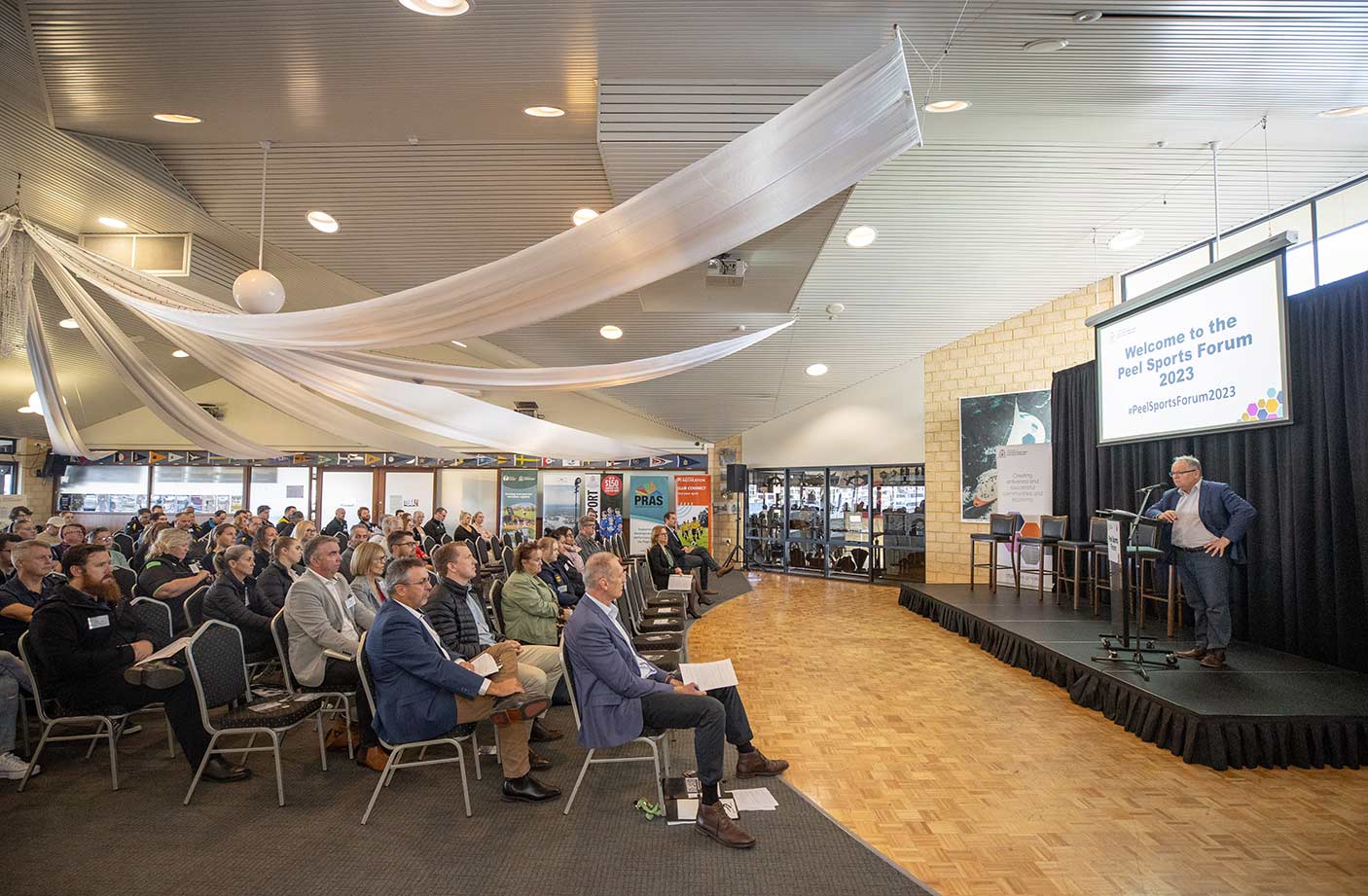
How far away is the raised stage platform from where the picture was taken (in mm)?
3793

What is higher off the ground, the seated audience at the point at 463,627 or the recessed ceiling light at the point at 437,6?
the recessed ceiling light at the point at 437,6

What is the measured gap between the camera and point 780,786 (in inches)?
139

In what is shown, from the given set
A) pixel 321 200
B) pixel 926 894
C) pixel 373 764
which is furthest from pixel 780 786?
pixel 321 200

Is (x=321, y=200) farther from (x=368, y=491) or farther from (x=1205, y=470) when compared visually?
(x=368, y=491)

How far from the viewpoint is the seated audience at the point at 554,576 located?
19.7 ft

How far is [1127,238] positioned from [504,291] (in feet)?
21.5

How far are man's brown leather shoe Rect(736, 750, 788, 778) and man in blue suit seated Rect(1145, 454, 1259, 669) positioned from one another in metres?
3.14

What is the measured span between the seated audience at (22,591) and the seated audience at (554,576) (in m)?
3.01

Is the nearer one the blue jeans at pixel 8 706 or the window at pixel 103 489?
the blue jeans at pixel 8 706

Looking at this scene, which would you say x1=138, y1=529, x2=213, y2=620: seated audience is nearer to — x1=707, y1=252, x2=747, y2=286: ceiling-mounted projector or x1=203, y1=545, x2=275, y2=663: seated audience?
x1=203, y1=545, x2=275, y2=663: seated audience

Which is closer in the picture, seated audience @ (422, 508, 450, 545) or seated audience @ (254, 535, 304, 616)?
seated audience @ (254, 535, 304, 616)

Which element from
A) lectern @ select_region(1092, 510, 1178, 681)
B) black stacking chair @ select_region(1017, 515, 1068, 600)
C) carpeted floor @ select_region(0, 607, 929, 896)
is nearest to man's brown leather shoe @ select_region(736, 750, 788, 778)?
carpeted floor @ select_region(0, 607, 929, 896)

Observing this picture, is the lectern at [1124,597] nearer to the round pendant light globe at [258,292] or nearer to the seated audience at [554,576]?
the seated audience at [554,576]

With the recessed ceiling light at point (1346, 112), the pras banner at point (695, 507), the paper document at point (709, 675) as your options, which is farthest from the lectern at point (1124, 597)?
the pras banner at point (695, 507)
